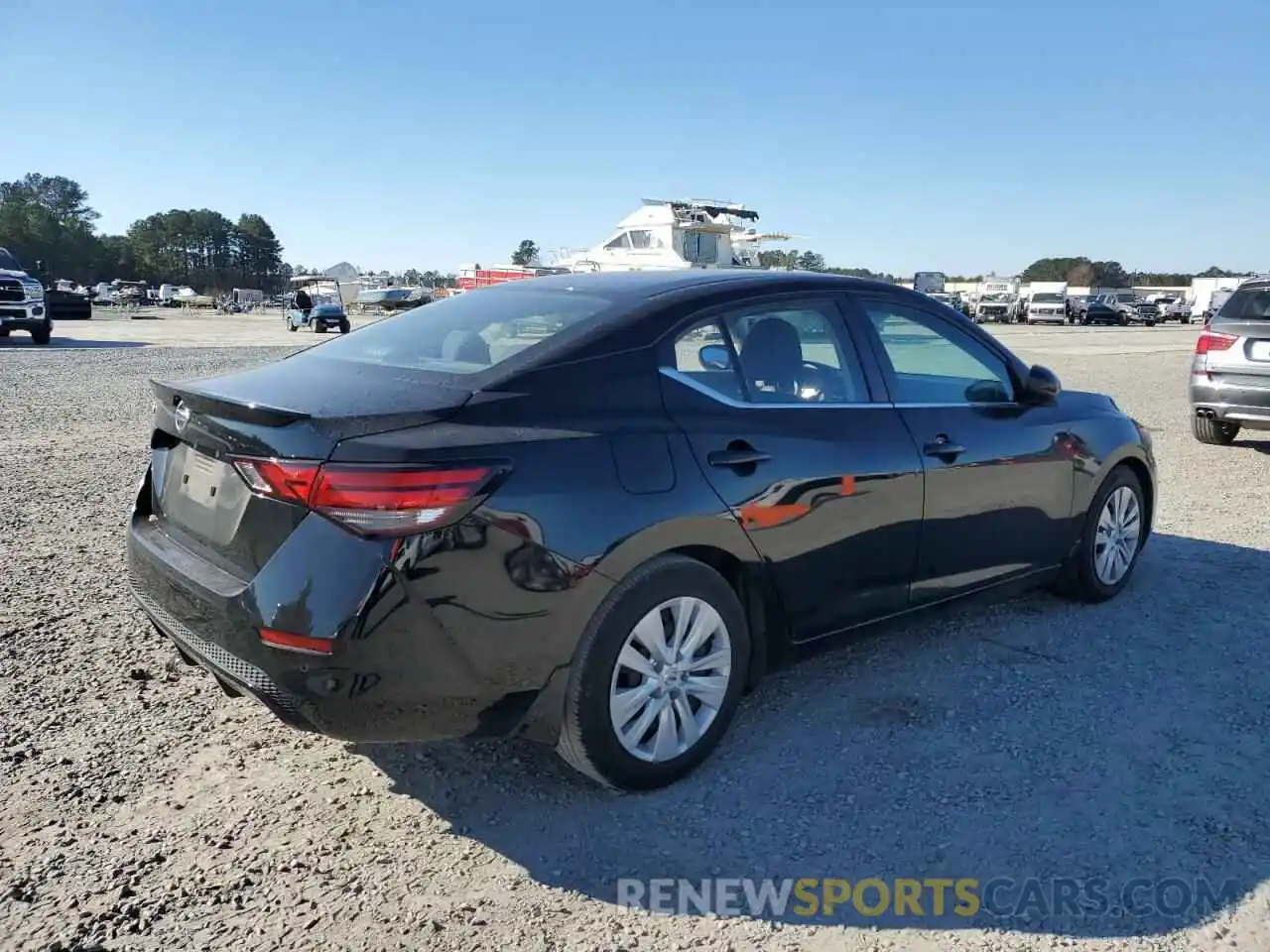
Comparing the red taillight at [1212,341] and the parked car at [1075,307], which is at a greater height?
the parked car at [1075,307]

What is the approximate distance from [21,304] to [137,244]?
406ft

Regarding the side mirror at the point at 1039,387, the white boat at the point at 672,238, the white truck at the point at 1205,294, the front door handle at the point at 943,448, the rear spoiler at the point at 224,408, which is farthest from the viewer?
the white truck at the point at 1205,294

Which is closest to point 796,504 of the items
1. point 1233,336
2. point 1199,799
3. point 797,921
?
point 797,921

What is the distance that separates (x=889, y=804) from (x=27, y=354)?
68.0 ft

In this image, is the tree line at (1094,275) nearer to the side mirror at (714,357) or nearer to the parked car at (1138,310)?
the parked car at (1138,310)

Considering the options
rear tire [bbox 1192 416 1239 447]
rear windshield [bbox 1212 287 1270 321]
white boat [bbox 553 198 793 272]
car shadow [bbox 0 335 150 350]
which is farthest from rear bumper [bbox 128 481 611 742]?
white boat [bbox 553 198 793 272]

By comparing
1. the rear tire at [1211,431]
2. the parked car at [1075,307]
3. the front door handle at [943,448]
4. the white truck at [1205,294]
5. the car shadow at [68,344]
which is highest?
the white truck at [1205,294]

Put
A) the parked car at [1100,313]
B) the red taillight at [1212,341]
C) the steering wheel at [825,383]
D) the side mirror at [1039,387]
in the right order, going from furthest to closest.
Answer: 1. the parked car at [1100,313]
2. the red taillight at [1212,341]
3. the side mirror at [1039,387]
4. the steering wheel at [825,383]

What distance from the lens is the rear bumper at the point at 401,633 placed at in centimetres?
252

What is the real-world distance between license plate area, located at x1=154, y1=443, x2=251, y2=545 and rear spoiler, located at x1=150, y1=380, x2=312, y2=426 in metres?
0.14

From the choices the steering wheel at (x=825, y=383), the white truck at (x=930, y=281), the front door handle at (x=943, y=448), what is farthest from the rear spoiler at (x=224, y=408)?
the white truck at (x=930, y=281)

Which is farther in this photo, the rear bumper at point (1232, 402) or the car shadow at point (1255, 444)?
the car shadow at point (1255, 444)

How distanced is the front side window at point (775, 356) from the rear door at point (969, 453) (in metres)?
0.18

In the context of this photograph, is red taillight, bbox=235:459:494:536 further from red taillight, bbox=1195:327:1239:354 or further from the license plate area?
red taillight, bbox=1195:327:1239:354
